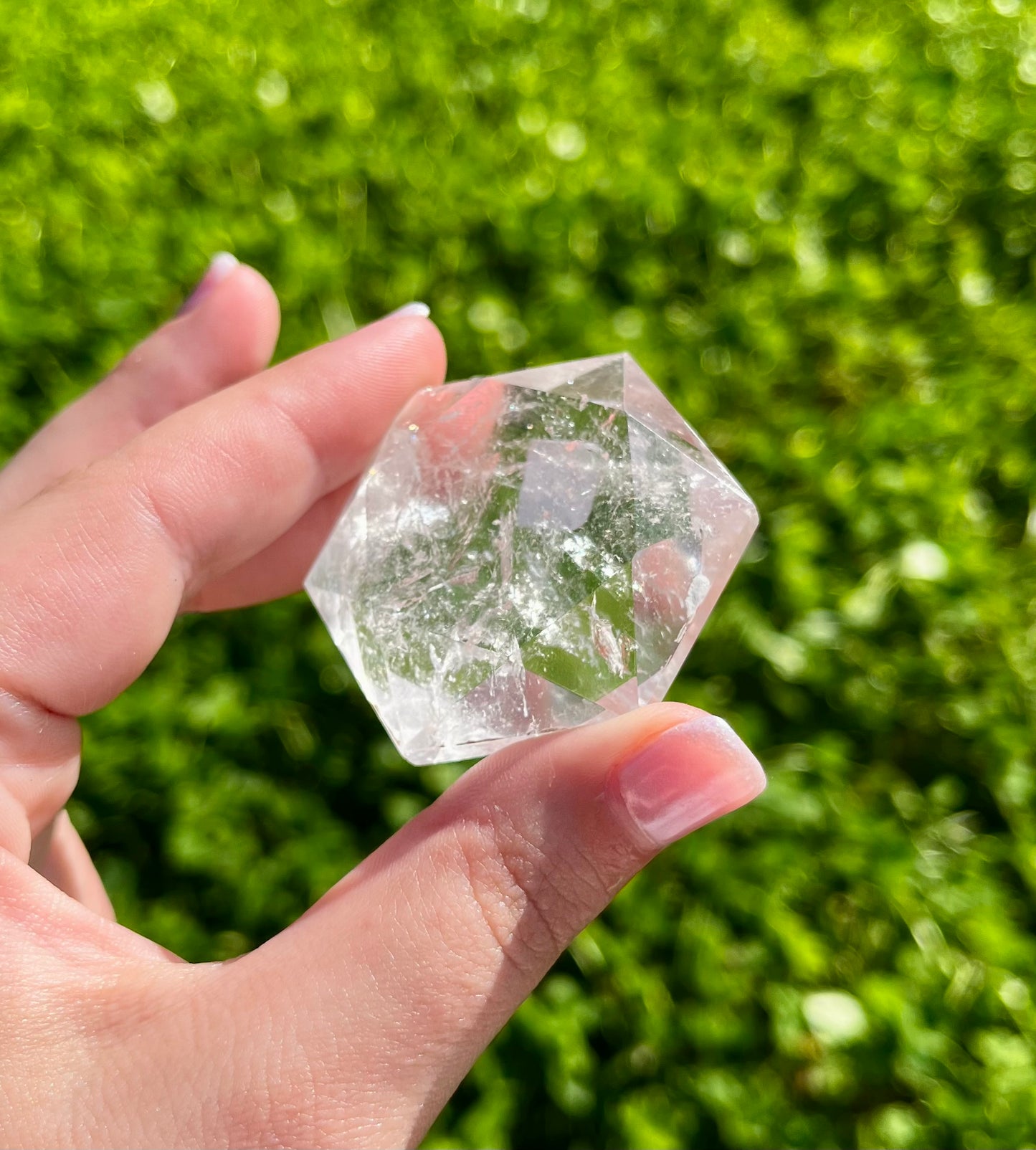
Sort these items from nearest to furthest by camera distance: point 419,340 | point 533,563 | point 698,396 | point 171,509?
point 533,563, point 171,509, point 419,340, point 698,396

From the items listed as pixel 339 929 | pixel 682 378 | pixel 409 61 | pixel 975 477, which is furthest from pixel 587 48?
pixel 339 929

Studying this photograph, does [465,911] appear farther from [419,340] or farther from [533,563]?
[419,340]

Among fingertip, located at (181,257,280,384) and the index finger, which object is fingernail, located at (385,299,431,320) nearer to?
the index finger

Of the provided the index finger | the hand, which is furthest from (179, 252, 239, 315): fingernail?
the hand

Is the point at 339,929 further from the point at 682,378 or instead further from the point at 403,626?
the point at 682,378

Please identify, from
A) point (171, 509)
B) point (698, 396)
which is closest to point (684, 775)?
point (171, 509)

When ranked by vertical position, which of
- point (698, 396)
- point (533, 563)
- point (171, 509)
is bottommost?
point (698, 396)
